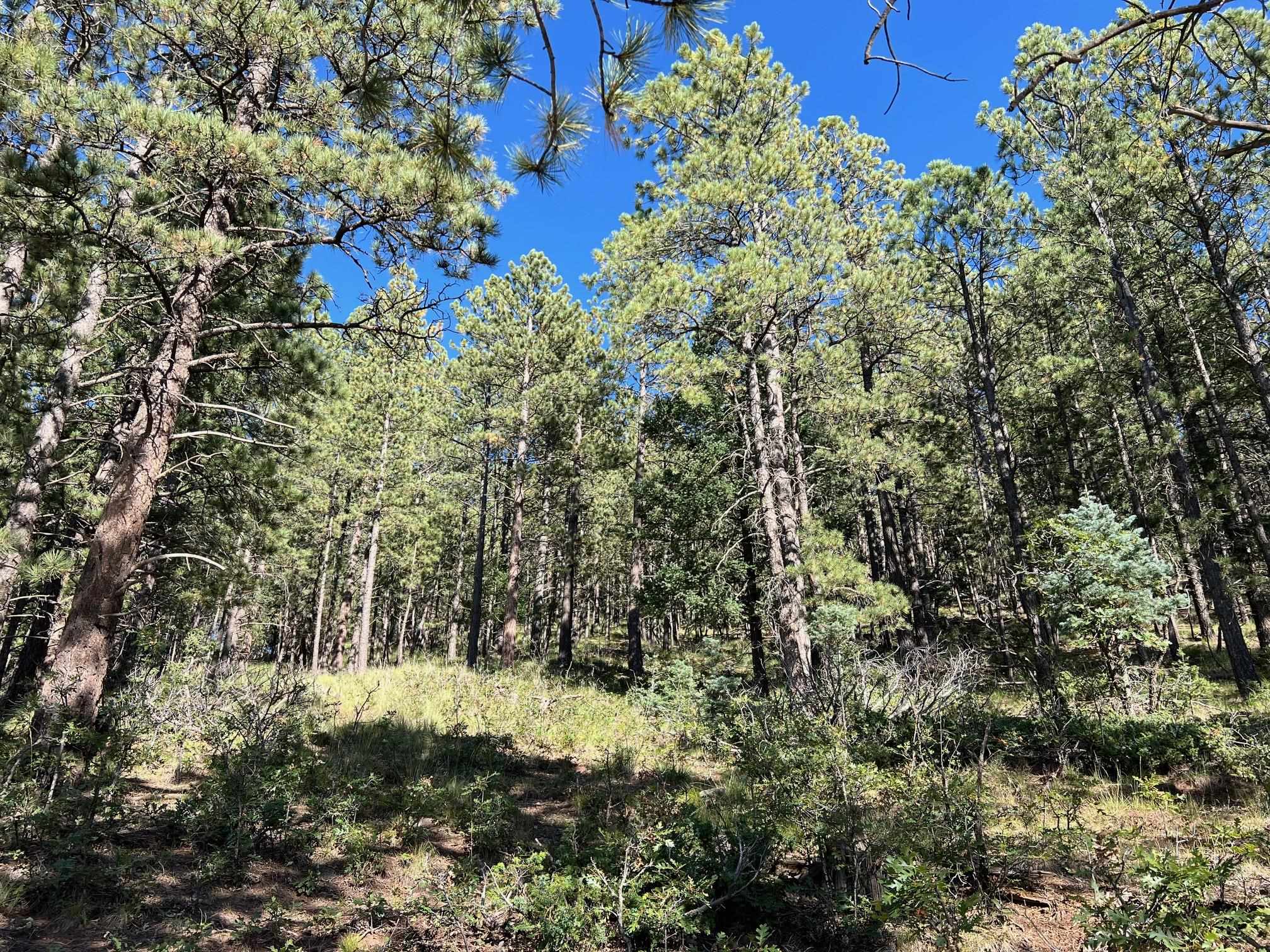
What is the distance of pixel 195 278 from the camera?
222 inches

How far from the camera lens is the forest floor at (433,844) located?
352cm

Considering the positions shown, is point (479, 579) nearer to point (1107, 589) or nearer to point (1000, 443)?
point (1000, 443)

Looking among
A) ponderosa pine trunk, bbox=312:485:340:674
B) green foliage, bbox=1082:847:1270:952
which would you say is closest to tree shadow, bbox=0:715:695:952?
green foliage, bbox=1082:847:1270:952

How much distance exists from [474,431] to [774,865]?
52.7ft

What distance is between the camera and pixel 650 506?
51.0ft

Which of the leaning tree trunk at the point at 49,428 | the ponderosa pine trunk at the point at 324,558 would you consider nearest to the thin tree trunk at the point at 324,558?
the ponderosa pine trunk at the point at 324,558

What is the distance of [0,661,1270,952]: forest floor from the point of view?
352 cm

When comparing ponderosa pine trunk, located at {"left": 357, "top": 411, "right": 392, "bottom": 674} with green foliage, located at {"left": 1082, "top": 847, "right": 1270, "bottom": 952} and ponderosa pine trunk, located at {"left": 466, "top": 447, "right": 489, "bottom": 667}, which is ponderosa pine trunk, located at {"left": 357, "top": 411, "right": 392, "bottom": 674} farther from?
green foliage, located at {"left": 1082, "top": 847, "right": 1270, "bottom": 952}

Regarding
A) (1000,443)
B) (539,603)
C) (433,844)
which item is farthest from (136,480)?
(539,603)

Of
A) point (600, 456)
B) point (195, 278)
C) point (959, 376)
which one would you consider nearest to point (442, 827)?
point (195, 278)

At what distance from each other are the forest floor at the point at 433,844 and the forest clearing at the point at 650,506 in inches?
1.8

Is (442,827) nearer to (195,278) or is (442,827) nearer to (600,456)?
(195,278)

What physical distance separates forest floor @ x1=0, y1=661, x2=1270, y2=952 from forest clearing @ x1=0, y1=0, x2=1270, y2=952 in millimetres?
45

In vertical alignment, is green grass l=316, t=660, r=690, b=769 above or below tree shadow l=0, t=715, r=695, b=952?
above
